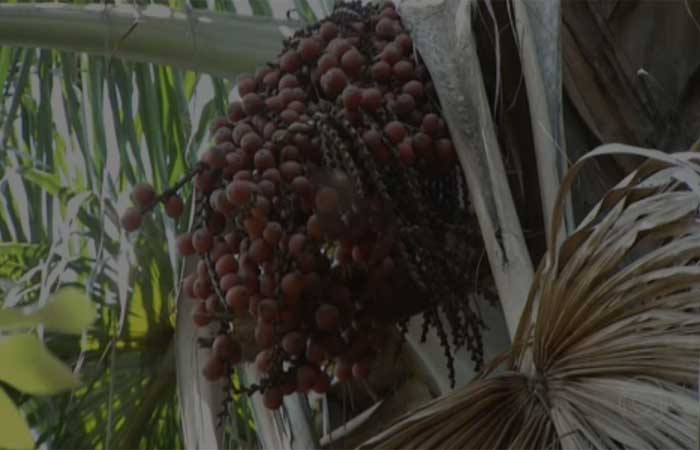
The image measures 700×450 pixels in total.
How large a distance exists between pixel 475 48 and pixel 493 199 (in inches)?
8.2

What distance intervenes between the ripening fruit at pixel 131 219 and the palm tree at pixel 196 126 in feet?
0.14

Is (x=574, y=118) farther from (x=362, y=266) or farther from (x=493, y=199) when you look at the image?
(x=362, y=266)

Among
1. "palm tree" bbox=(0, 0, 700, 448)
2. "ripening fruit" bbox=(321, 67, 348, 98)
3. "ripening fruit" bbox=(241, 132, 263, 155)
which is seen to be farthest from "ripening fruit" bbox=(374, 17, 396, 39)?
"ripening fruit" bbox=(241, 132, 263, 155)

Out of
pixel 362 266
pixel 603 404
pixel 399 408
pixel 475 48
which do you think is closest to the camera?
pixel 603 404

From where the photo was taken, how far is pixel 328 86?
132 centimetres

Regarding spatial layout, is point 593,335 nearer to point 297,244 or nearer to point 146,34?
point 297,244

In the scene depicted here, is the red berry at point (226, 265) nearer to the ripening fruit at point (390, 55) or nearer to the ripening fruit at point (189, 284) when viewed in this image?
the ripening fruit at point (189, 284)

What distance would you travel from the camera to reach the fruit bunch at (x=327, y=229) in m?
1.19

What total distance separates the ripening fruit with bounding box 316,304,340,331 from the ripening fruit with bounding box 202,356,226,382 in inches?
4.8

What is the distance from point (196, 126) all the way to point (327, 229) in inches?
26.4

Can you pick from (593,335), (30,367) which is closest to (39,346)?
(30,367)

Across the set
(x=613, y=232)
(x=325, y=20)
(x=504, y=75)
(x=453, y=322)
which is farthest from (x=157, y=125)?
(x=613, y=232)

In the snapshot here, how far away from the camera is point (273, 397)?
1245 mm

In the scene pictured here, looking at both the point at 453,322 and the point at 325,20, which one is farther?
the point at 325,20
